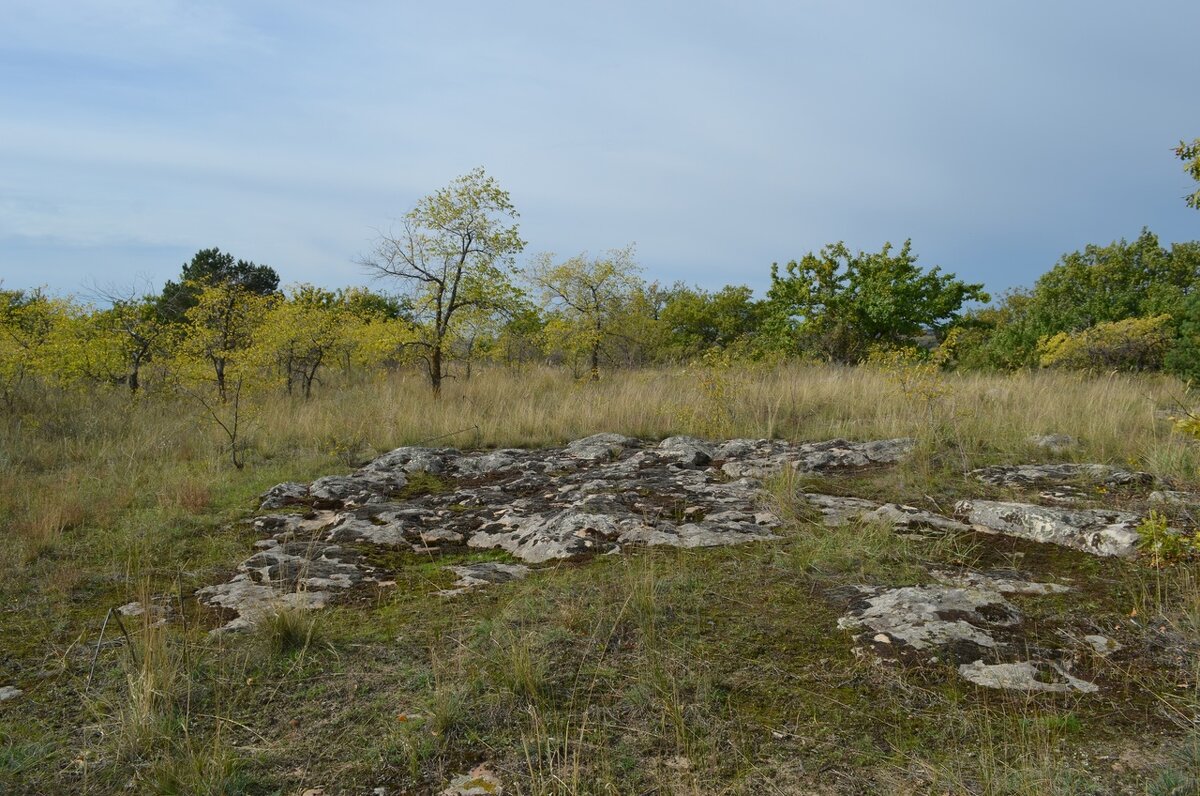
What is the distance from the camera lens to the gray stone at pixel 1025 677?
2.40 metres

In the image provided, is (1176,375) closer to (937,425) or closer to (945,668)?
(937,425)

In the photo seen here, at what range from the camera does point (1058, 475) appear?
5535mm

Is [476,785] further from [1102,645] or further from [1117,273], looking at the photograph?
[1117,273]

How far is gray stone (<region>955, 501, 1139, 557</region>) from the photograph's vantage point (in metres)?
3.79

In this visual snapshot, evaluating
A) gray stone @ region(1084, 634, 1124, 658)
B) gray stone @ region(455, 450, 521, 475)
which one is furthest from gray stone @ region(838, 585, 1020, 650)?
gray stone @ region(455, 450, 521, 475)

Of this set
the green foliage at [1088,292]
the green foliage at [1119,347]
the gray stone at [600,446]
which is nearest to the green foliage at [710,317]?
the green foliage at [1088,292]

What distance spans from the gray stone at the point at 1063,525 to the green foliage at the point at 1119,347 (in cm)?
1310

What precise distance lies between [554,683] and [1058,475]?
192 inches

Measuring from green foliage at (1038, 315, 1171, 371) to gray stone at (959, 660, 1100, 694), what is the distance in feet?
50.0

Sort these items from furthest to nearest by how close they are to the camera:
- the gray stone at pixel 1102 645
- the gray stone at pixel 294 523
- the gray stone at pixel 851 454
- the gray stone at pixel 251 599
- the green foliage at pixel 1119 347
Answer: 1. the green foliage at pixel 1119 347
2. the gray stone at pixel 851 454
3. the gray stone at pixel 294 523
4. the gray stone at pixel 251 599
5. the gray stone at pixel 1102 645

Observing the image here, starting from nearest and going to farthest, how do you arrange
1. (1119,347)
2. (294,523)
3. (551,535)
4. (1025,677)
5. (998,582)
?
(1025,677)
(998,582)
(551,535)
(294,523)
(1119,347)

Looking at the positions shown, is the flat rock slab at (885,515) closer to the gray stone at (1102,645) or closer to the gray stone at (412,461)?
the gray stone at (1102,645)

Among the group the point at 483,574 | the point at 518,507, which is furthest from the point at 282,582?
the point at 518,507

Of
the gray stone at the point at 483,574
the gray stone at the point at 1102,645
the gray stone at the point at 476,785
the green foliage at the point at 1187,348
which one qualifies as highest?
the green foliage at the point at 1187,348
